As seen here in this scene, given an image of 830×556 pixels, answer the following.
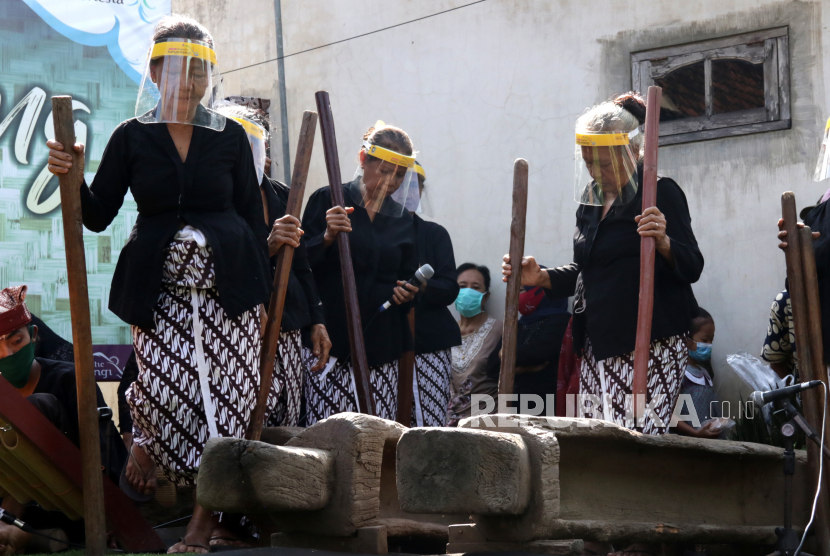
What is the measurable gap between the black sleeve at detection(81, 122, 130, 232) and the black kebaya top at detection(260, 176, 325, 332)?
815 mm

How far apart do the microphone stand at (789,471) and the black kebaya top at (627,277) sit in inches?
21.7

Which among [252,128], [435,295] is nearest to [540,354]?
[435,295]

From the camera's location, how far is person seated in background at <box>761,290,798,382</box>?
4.38 metres

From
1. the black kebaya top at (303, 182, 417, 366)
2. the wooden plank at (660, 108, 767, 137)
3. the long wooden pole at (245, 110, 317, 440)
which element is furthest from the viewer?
the wooden plank at (660, 108, 767, 137)

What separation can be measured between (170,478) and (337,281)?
1.56 m

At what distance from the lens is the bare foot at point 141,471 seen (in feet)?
13.1

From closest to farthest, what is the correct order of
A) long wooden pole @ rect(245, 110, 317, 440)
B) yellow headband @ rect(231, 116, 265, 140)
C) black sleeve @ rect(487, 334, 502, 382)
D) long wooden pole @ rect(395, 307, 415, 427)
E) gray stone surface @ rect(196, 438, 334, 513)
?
gray stone surface @ rect(196, 438, 334, 513)
long wooden pole @ rect(245, 110, 317, 440)
yellow headband @ rect(231, 116, 265, 140)
long wooden pole @ rect(395, 307, 415, 427)
black sleeve @ rect(487, 334, 502, 382)

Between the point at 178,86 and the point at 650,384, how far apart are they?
2113 mm

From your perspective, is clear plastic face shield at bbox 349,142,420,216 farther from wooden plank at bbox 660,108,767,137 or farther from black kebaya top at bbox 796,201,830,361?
wooden plank at bbox 660,108,767,137

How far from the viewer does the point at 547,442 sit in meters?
3.04

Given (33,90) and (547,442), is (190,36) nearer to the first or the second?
(547,442)

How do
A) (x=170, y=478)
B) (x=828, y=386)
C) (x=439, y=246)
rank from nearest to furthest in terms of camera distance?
(x=170, y=478)
(x=828, y=386)
(x=439, y=246)

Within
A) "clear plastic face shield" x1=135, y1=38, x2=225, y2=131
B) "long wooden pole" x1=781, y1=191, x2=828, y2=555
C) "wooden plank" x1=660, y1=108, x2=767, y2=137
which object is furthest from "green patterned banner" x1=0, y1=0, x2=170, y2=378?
"long wooden pole" x1=781, y1=191, x2=828, y2=555

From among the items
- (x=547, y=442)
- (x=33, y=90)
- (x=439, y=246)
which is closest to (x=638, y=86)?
(x=439, y=246)
